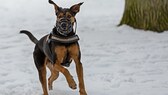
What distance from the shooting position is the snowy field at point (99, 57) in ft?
20.7

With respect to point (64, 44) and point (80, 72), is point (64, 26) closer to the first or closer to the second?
point (64, 44)

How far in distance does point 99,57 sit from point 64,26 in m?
3.20

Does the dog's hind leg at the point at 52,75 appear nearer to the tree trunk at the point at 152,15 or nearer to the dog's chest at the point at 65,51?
the dog's chest at the point at 65,51

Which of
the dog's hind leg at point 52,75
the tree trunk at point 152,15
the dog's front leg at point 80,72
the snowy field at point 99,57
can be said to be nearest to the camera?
the dog's front leg at point 80,72

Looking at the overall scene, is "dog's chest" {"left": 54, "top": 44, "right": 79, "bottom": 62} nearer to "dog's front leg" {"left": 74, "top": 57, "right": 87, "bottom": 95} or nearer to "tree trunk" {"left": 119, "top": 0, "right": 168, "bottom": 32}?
"dog's front leg" {"left": 74, "top": 57, "right": 87, "bottom": 95}

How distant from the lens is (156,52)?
27.5 ft

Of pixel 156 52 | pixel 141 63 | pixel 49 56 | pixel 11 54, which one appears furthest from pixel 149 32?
pixel 49 56

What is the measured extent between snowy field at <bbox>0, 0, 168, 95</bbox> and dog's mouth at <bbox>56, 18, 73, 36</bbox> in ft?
3.83

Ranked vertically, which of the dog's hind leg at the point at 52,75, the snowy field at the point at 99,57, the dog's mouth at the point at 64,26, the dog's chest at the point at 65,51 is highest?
the dog's mouth at the point at 64,26

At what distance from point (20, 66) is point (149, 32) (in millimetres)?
3678

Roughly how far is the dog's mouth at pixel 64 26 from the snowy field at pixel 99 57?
117 centimetres

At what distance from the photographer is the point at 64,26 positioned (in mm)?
5070

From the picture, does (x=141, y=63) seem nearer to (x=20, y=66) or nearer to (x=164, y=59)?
(x=164, y=59)

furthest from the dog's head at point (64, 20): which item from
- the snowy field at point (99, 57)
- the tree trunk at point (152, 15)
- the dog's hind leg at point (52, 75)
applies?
the tree trunk at point (152, 15)
